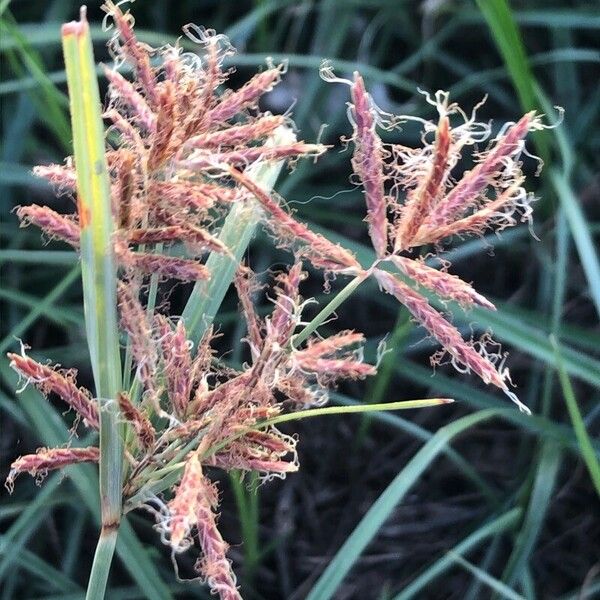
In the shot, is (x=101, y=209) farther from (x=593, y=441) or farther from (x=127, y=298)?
(x=593, y=441)

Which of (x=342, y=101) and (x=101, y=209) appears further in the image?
(x=342, y=101)

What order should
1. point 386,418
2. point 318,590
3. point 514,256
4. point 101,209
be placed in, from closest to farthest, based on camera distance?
point 101,209 < point 318,590 < point 386,418 < point 514,256

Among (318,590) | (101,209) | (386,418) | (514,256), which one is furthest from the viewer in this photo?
Result: (514,256)

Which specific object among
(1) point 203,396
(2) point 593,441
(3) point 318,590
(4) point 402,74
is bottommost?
(3) point 318,590

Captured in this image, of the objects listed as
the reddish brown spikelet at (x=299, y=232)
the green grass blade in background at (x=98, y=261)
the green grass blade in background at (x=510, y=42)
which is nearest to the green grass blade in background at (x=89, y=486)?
the green grass blade in background at (x=98, y=261)

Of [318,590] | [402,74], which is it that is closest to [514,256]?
[402,74]

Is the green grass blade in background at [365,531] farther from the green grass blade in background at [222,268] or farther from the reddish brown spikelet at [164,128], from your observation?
the reddish brown spikelet at [164,128]

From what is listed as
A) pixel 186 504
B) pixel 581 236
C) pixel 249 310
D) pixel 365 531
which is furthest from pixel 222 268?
pixel 581 236
